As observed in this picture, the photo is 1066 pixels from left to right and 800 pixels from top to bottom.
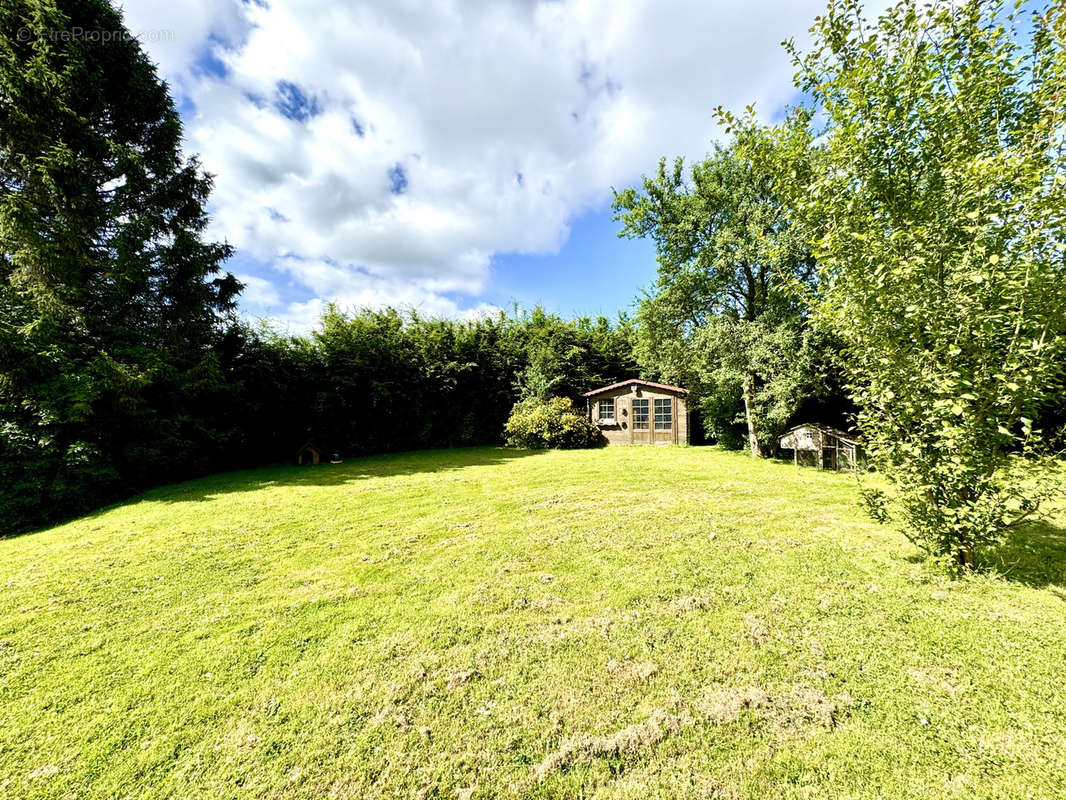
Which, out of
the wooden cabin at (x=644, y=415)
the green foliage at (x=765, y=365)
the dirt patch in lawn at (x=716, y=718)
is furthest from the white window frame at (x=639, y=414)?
the dirt patch in lawn at (x=716, y=718)

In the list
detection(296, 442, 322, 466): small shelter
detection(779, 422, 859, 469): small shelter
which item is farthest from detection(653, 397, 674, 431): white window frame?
detection(296, 442, 322, 466): small shelter

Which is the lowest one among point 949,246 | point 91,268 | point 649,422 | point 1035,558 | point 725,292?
point 1035,558

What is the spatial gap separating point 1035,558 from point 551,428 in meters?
13.3

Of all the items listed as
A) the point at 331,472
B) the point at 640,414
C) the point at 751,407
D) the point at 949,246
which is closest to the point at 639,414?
the point at 640,414

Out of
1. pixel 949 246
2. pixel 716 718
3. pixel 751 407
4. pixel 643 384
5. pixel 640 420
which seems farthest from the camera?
pixel 640 420

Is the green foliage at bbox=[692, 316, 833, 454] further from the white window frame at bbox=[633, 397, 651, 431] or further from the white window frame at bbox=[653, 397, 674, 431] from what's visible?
the white window frame at bbox=[633, 397, 651, 431]

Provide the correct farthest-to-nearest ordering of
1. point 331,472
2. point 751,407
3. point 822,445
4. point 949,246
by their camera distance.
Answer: point 751,407, point 331,472, point 822,445, point 949,246

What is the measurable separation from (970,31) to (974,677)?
239 inches

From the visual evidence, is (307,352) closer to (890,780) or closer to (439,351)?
(439,351)

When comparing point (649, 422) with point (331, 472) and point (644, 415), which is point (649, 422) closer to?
point (644, 415)

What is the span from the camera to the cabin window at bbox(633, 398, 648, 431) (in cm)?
1827

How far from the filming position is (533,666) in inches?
114

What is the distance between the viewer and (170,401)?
10.7 m

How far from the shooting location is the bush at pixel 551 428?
16719 mm
